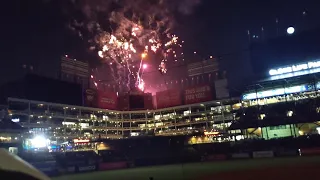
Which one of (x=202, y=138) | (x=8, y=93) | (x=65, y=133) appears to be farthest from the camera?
(x=8, y=93)

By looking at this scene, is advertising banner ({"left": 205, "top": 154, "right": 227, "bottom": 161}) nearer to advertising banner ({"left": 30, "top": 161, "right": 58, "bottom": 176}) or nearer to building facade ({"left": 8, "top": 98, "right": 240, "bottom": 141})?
advertising banner ({"left": 30, "top": 161, "right": 58, "bottom": 176})

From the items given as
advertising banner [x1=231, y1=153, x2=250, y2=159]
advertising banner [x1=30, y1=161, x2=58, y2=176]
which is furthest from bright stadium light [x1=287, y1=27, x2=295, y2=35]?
advertising banner [x1=30, y1=161, x2=58, y2=176]

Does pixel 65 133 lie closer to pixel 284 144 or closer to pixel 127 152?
pixel 127 152

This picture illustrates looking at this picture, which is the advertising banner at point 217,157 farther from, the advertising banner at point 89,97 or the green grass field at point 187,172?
the advertising banner at point 89,97

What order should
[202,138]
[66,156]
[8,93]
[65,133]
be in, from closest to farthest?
[66,156], [202,138], [65,133], [8,93]

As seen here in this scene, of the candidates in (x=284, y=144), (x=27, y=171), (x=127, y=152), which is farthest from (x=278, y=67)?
(x=27, y=171)
